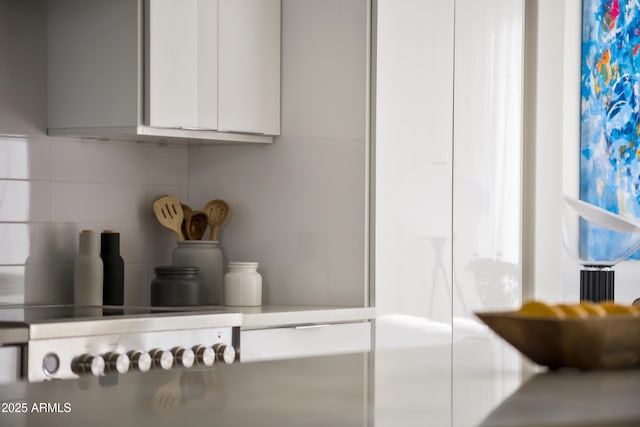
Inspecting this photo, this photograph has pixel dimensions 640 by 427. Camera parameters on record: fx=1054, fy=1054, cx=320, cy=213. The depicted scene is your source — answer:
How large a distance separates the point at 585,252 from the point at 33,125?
6.39ft

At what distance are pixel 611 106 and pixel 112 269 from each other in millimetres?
2514

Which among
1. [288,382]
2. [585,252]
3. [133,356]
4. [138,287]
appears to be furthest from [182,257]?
[288,382]

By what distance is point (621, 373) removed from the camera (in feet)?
4.29

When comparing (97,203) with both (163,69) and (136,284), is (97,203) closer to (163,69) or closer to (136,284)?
(136,284)

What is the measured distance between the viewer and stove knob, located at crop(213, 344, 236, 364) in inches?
123

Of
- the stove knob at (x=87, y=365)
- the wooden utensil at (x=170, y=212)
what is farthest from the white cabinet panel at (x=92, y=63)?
the stove knob at (x=87, y=365)

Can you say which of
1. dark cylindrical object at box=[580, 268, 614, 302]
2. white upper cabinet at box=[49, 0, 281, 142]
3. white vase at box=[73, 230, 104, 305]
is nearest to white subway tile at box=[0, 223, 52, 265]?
white vase at box=[73, 230, 104, 305]

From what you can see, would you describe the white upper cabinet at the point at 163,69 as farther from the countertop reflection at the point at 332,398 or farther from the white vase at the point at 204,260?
the countertop reflection at the point at 332,398

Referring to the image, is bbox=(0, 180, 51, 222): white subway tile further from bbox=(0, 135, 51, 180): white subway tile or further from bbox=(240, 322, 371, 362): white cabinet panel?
bbox=(240, 322, 371, 362): white cabinet panel

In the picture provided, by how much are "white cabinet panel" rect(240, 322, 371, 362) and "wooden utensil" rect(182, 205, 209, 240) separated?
2.17ft

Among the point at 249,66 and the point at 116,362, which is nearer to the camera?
the point at 116,362

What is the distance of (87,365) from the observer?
9.15ft

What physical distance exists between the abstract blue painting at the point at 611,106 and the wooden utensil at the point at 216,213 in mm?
1902

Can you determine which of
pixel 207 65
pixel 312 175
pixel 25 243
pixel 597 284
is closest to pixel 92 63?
pixel 207 65
